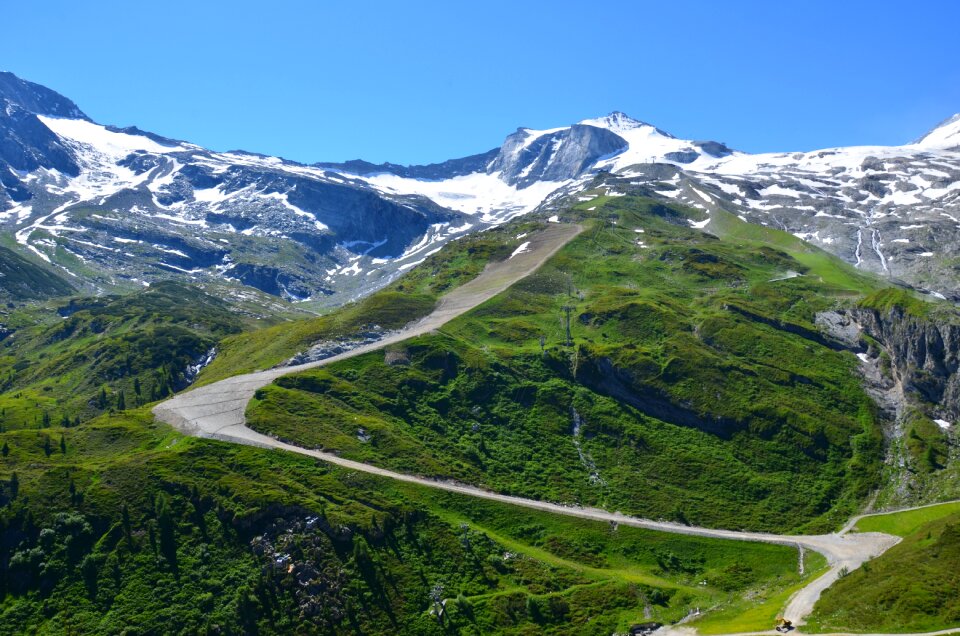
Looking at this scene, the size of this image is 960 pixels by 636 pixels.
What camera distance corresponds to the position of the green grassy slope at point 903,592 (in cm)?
5525

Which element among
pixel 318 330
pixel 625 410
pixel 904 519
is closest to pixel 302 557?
pixel 625 410

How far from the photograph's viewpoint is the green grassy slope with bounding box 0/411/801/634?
69.4m

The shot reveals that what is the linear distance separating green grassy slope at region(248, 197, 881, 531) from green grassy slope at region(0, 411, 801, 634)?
30.4ft

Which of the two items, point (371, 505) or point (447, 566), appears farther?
point (371, 505)

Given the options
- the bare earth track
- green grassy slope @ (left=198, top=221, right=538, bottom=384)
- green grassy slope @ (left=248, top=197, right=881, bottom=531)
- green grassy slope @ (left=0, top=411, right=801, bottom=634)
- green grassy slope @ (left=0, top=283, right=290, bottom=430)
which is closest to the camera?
green grassy slope @ (left=0, top=411, right=801, bottom=634)

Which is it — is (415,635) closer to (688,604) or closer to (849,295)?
(688,604)

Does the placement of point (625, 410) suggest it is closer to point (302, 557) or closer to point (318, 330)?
point (302, 557)

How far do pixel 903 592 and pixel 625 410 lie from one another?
202 ft

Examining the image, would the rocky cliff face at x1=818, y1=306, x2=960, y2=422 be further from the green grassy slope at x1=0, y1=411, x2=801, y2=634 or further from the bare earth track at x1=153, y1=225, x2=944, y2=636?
the green grassy slope at x1=0, y1=411, x2=801, y2=634

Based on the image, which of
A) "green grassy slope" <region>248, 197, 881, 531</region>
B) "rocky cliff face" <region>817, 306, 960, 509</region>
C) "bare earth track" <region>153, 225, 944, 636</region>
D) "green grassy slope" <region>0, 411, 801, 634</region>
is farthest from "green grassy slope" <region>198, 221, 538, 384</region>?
"rocky cliff face" <region>817, 306, 960, 509</region>

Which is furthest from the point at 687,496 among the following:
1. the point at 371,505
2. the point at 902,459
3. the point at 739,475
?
the point at 371,505

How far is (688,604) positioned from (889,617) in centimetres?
2080

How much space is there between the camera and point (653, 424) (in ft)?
378

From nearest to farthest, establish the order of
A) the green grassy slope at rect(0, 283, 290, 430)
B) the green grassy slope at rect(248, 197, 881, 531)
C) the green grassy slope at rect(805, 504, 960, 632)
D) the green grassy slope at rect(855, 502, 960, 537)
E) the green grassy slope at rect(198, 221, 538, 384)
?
the green grassy slope at rect(805, 504, 960, 632), the green grassy slope at rect(855, 502, 960, 537), the green grassy slope at rect(248, 197, 881, 531), the green grassy slope at rect(198, 221, 538, 384), the green grassy slope at rect(0, 283, 290, 430)
